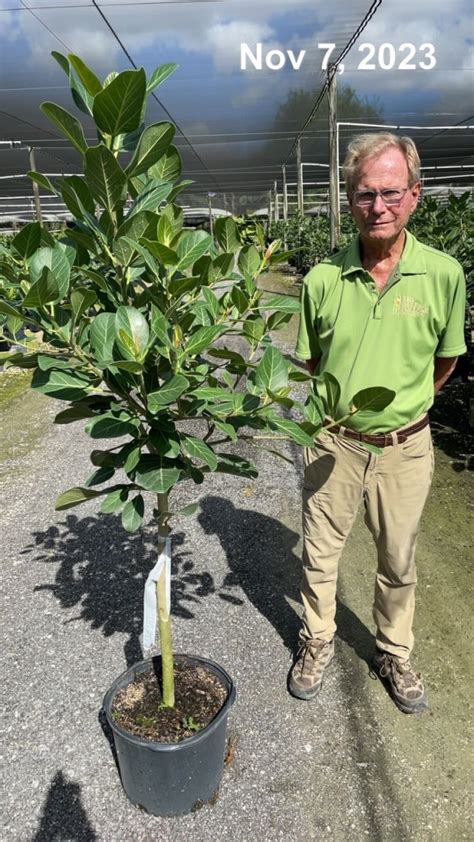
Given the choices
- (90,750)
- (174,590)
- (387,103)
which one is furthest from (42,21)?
(90,750)

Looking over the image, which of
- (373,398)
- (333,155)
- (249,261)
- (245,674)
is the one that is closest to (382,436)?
(373,398)

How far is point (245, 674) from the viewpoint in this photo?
2445mm

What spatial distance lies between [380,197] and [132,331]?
93cm

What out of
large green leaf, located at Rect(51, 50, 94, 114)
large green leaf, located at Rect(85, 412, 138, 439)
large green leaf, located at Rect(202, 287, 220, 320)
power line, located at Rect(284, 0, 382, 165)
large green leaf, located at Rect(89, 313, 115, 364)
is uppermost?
power line, located at Rect(284, 0, 382, 165)

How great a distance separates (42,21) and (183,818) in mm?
9480

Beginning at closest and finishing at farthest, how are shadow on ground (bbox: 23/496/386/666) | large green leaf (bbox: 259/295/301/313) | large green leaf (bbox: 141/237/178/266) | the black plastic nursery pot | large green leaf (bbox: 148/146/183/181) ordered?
large green leaf (bbox: 141/237/178/266)
large green leaf (bbox: 148/146/183/181)
large green leaf (bbox: 259/295/301/313)
the black plastic nursery pot
shadow on ground (bbox: 23/496/386/666)

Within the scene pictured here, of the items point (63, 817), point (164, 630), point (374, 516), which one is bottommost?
point (63, 817)

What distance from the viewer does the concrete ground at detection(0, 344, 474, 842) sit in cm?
188

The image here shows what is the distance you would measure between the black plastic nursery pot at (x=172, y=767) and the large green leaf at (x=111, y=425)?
3.20 feet

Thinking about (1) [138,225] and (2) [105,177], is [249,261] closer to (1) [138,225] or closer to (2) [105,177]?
(1) [138,225]

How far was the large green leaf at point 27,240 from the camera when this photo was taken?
46.1 inches

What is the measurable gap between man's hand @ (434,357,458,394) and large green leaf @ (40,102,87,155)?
4.44 ft

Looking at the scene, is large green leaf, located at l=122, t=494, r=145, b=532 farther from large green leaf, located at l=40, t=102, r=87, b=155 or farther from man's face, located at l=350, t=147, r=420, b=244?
man's face, located at l=350, t=147, r=420, b=244

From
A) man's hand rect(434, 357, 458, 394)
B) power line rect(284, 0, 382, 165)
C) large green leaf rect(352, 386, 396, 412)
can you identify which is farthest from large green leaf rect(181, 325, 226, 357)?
power line rect(284, 0, 382, 165)
